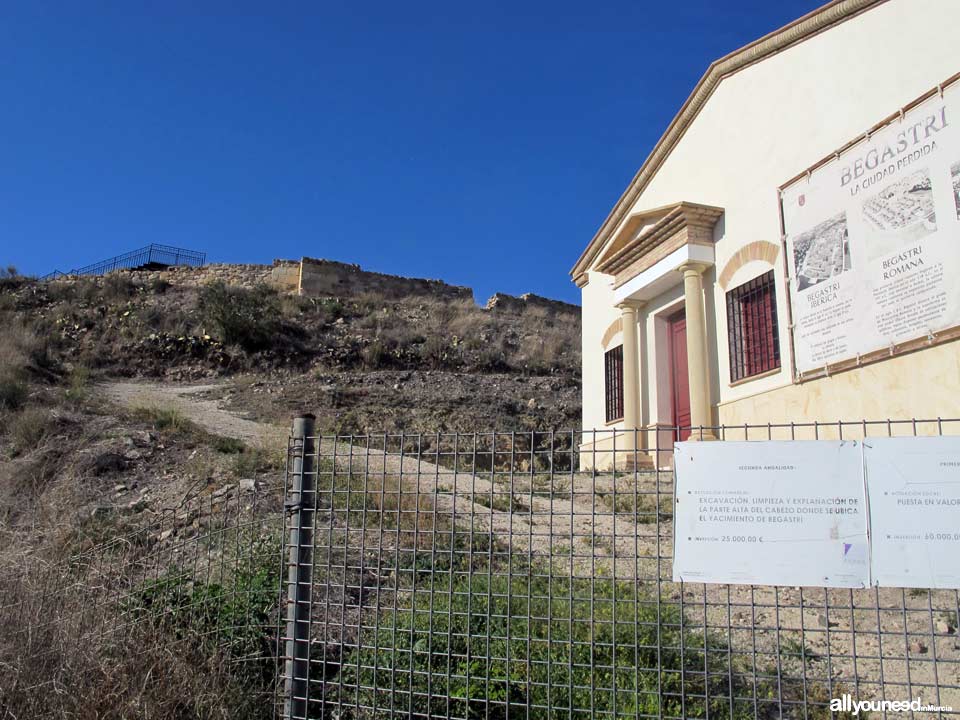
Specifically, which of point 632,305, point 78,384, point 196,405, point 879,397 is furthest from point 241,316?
point 879,397

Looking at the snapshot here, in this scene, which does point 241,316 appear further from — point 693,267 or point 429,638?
point 429,638

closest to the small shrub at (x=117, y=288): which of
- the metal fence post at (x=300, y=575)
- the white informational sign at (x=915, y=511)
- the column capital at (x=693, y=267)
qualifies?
the column capital at (x=693, y=267)

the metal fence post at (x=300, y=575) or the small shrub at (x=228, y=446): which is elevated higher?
the small shrub at (x=228, y=446)

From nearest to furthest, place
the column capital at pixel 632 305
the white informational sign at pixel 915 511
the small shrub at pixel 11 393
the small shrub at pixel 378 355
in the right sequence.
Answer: the white informational sign at pixel 915 511
the small shrub at pixel 11 393
the column capital at pixel 632 305
the small shrub at pixel 378 355

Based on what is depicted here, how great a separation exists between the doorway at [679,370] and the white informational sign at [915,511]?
342 inches

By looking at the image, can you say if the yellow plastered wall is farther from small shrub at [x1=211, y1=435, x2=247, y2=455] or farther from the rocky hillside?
the rocky hillside

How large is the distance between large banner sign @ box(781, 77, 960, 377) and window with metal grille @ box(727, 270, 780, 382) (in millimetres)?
533

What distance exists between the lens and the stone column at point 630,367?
1246cm

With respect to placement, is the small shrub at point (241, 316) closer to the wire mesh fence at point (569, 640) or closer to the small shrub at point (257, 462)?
the small shrub at point (257, 462)

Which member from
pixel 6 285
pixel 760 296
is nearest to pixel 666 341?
pixel 760 296

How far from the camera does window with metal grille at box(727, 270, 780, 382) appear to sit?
9.80 metres

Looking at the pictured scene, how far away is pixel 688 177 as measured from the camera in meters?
12.0

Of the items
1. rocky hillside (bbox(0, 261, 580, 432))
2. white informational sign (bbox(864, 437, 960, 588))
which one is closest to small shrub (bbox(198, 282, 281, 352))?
rocky hillside (bbox(0, 261, 580, 432))

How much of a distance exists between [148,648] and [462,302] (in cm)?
2579
